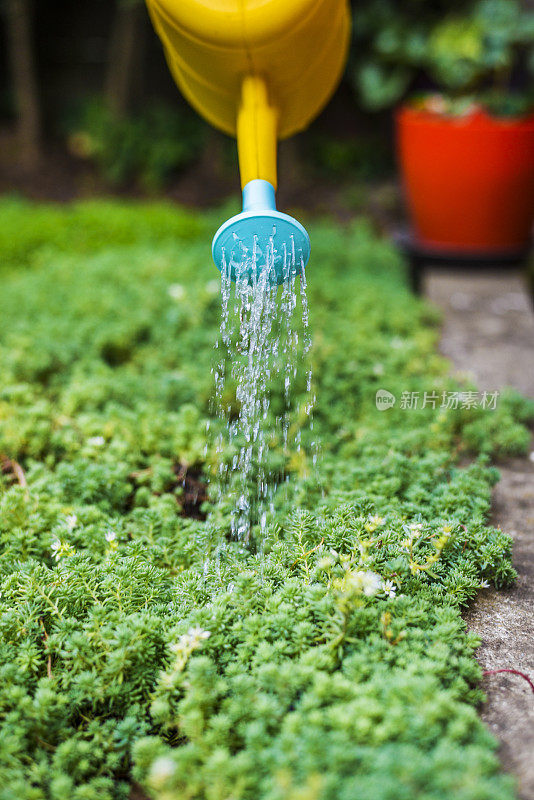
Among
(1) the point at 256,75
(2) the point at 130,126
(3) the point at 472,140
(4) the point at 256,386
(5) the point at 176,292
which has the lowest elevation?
(4) the point at 256,386

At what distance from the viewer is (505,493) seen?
6.98ft

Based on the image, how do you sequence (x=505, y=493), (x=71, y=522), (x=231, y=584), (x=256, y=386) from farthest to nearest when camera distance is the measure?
(x=256, y=386)
(x=505, y=493)
(x=71, y=522)
(x=231, y=584)

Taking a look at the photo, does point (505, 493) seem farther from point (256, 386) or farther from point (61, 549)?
point (61, 549)

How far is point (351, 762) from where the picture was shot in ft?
3.92

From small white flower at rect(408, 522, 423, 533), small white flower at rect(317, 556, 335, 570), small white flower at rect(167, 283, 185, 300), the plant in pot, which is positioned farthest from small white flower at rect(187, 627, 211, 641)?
the plant in pot

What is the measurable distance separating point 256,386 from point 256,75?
3.18 ft

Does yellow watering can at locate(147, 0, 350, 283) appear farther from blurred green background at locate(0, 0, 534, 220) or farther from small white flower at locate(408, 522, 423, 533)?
blurred green background at locate(0, 0, 534, 220)

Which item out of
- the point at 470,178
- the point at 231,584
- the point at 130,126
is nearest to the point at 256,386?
the point at 231,584

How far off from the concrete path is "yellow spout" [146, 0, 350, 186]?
117 centimetres

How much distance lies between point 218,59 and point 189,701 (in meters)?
1.66

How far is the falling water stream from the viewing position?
179 cm

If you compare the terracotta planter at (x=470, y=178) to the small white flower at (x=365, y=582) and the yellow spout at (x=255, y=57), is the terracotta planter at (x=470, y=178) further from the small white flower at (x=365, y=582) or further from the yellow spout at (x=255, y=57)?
the small white flower at (x=365, y=582)

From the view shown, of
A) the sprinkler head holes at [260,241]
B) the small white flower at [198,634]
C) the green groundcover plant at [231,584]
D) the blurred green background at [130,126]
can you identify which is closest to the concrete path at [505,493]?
the green groundcover plant at [231,584]

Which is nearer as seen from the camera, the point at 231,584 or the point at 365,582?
the point at 365,582
